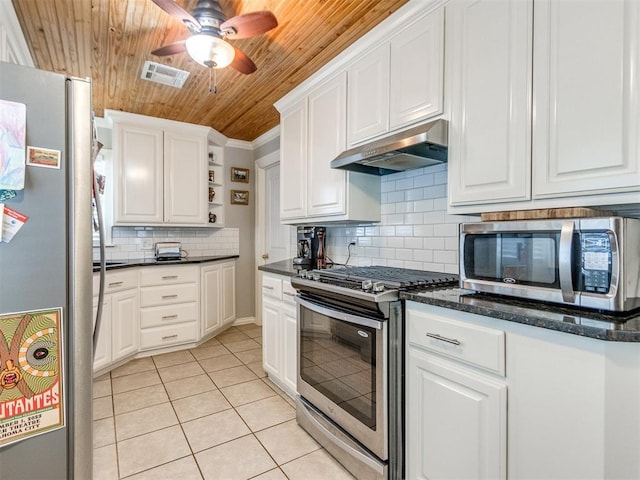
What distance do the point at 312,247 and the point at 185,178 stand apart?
1870mm

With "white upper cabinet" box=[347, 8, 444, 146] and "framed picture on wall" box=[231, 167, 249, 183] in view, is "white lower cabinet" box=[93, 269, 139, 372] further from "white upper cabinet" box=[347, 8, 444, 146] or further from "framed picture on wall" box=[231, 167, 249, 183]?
"white upper cabinet" box=[347, 8, 444, 146]

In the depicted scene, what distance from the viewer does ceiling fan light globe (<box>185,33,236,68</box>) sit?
1.76 metres

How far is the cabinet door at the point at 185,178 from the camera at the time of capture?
12.0 feet

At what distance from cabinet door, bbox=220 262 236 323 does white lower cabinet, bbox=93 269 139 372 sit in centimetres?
100

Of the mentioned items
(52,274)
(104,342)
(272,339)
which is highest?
(52,274)

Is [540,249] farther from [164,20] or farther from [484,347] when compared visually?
[164,20]

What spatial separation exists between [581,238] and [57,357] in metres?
1.70

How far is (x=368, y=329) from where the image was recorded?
155 centimetres

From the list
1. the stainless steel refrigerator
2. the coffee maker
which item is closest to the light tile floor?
the stainless steel refrigerator

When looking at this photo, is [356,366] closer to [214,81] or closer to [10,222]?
[10,222]

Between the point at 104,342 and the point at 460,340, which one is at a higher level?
the point at 460,340

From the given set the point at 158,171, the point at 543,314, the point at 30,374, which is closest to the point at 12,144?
the point at 30,374

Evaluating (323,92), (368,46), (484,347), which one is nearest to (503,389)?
(484,347)

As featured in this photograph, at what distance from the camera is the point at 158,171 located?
141 inches
